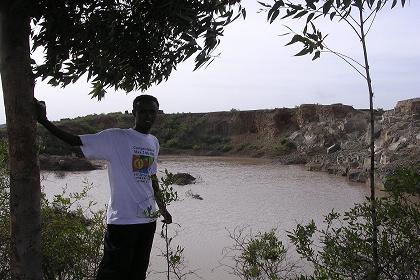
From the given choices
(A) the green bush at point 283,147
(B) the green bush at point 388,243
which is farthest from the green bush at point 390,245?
(A) the green bush at point 283,147

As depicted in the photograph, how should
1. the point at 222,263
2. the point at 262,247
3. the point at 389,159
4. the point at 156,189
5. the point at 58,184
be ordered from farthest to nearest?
the point at 389,159 → the point at 58,184 → the point at 222,263 → the point at 262,247 → the point at 156,189

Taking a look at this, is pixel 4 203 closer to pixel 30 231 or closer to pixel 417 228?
pixel 30 231

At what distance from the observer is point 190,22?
1.96 m

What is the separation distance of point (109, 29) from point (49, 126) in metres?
0.62

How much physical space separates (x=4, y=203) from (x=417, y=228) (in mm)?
2935

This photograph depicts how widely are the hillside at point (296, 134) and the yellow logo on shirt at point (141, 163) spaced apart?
1518cm

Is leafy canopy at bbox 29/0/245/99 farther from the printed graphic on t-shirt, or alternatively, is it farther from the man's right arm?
the printed graphic on t-shirt

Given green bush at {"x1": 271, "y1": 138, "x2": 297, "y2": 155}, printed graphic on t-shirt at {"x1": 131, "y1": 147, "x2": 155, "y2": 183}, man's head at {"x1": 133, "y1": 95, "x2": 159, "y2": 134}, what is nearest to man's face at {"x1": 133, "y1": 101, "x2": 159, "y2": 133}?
man's head at {"x1": 133, "y1": 95, "x2": 159, "y2": 134}

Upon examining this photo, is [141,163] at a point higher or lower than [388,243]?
higher

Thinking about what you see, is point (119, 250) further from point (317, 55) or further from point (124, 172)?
point (317, 55)

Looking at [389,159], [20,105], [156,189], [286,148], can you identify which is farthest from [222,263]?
[286,148]

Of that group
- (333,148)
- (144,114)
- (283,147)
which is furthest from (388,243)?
(283,147)

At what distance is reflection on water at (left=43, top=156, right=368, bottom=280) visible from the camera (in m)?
7.75

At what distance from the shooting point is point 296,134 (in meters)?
34.7
